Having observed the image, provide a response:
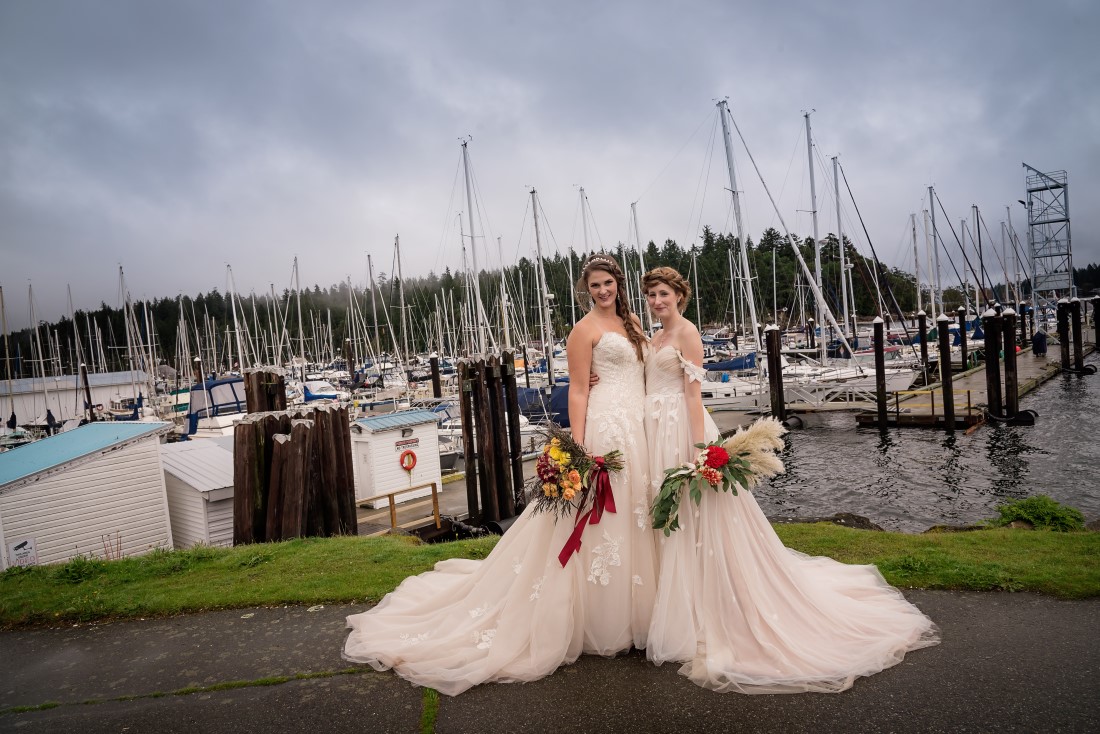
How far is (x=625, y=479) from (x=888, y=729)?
2245 millimetres

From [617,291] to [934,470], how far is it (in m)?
21.0

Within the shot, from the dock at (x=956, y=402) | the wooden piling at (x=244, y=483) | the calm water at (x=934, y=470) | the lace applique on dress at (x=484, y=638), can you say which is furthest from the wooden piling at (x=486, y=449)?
the dock at (x=956, y=402)

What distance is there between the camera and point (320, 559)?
8.01 metres

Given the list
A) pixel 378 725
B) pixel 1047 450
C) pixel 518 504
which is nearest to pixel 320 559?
pixel 378 725

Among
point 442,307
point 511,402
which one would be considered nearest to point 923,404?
point 511,402

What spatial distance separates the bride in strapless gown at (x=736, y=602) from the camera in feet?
13.9

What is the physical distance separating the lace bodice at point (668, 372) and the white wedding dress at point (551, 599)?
0.40 feet

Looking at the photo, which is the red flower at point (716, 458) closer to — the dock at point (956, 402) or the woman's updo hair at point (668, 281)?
the woman's updo hair at point (668, 281)

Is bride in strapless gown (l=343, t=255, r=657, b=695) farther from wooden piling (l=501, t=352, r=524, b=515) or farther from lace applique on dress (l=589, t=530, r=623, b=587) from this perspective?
wooden piling (l=501, t=352, r=524, b=515)

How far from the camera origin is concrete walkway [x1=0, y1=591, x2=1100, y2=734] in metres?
3.74

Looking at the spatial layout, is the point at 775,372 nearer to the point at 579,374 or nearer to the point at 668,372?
the point at 668,372

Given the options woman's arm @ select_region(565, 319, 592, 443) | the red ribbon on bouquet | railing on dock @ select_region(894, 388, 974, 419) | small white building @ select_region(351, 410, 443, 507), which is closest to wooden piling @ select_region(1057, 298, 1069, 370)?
railing on dock @ select_region(894, 388, 974, 419)

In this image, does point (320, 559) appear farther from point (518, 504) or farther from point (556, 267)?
point (556, 267)

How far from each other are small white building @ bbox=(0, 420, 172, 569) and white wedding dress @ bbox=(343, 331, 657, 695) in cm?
892
